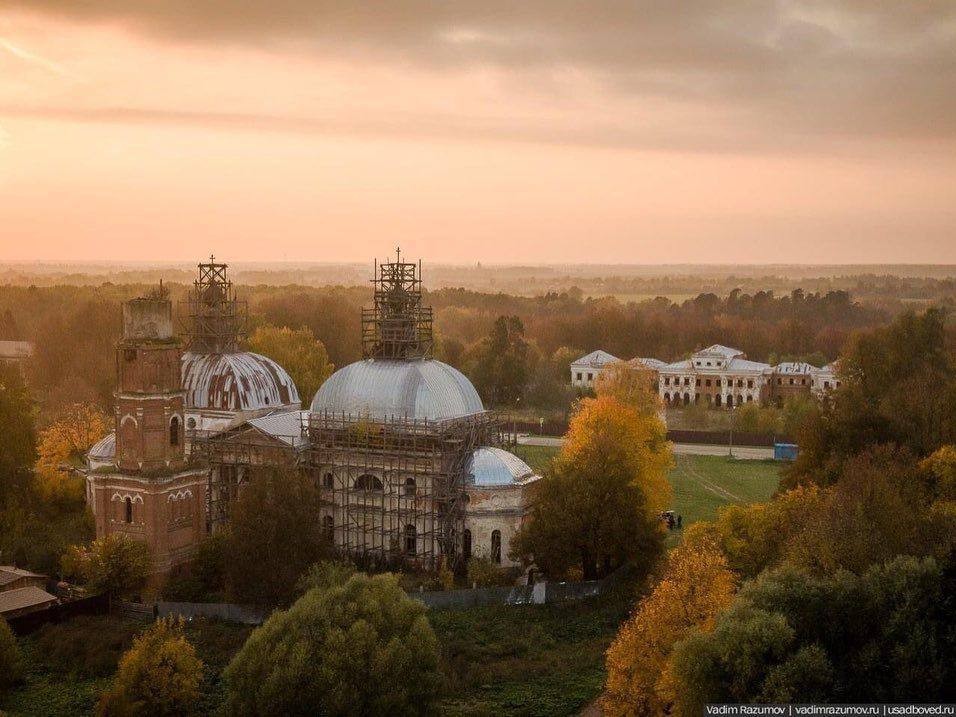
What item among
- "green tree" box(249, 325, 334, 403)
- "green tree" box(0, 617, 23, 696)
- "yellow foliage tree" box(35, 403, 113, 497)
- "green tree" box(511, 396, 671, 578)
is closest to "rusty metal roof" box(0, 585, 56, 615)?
"green tree" box(0, 617, 23, 696)

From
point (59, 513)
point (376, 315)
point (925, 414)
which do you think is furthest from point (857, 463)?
point (59, 513)

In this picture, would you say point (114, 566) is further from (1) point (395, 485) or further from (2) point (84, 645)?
(1) point (395, 485)

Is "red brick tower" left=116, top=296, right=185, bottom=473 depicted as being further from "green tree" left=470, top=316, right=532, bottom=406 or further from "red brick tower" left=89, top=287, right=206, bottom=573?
"green tree" left=470, top=316, right=532, bottom=406

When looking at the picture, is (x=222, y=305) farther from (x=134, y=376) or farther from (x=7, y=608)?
(x=7, y=608)

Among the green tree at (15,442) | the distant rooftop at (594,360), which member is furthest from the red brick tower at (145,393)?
the distant rooftop at (594,360)

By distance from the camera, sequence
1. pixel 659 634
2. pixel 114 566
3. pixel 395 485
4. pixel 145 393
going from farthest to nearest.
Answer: pixel 395 485, pixel 145 393, pixel 114 566, pixel 659 634

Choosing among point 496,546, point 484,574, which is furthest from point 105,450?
point 484,574
